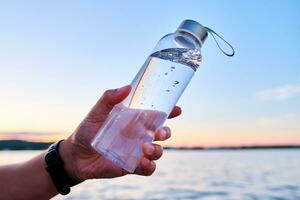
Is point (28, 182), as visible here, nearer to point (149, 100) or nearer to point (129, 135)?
point (129, 135)

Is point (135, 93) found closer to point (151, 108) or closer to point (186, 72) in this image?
point (151, 108)

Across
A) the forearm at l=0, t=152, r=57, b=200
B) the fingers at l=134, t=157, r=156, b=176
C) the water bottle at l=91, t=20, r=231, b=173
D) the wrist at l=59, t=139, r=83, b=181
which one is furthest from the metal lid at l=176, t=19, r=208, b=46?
the forearm at l=0, t=152, r=57, b=200

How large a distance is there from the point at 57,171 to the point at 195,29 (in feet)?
3.60

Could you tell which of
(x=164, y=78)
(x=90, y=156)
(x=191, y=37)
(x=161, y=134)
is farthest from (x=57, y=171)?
(x=191, y=37)

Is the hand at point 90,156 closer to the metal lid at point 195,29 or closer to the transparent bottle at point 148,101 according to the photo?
the transparent bottle at point 148,101

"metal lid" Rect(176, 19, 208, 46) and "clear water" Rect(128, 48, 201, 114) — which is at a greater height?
"metal lid" Rect(176, 19, 208, 46)

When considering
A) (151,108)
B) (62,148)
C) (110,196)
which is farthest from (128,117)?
(110,196)

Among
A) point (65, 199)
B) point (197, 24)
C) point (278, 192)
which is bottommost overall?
point (65, 199)

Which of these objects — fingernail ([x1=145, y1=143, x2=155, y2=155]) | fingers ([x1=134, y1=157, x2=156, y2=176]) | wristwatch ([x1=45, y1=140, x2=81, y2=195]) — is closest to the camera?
fingernail ([x1=145, y1=143, x2=155, y2=155])

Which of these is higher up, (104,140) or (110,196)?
(104,140)

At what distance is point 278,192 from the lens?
16.4 meters

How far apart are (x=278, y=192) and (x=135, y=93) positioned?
50.8 ft

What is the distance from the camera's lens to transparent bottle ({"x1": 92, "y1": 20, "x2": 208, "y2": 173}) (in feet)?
6.25

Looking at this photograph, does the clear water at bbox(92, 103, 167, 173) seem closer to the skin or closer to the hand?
the skin
